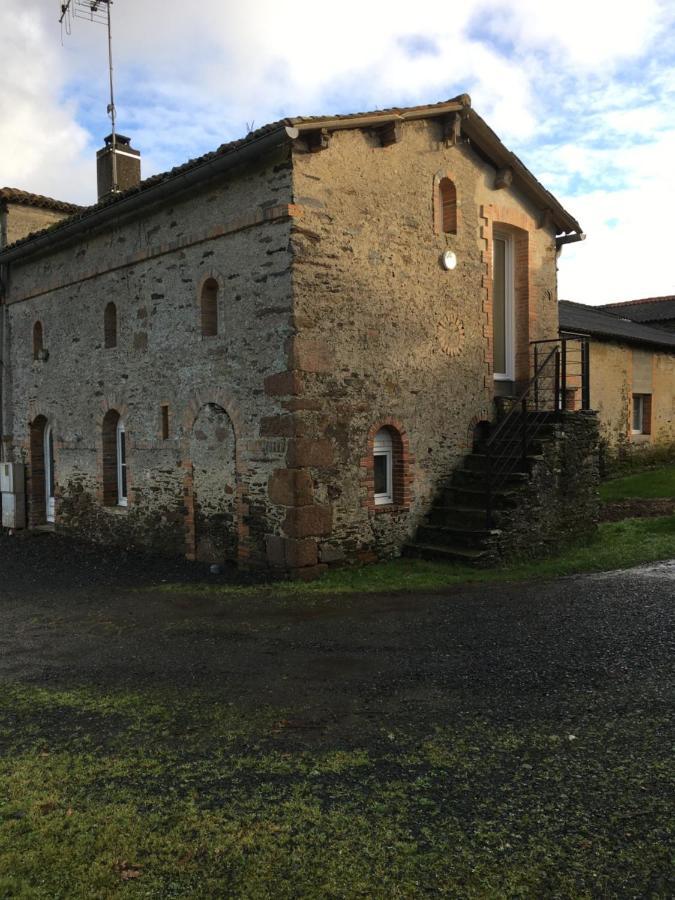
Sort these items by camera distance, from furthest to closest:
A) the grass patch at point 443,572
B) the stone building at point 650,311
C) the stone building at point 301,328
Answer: the stone building at point 650,311
the stone building at point 301,328
the grass patch at point 443,572

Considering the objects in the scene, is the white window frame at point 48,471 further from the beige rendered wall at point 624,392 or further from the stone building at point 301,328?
the beige rendered wall at point 624,392

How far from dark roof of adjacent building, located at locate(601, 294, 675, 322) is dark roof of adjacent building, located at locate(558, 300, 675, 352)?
148 inches

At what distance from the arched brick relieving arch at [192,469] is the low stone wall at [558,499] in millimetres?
3438

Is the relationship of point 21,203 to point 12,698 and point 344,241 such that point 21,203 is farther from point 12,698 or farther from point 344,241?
point 12,698

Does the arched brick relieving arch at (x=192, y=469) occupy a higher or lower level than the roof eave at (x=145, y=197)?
lower

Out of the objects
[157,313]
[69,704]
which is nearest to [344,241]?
[157,313]

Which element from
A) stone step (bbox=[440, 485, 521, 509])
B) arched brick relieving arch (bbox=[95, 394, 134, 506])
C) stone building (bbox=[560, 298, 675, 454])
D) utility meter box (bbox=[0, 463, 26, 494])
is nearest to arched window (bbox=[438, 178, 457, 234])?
stone step (bbox=[440, 485, 521, 509])

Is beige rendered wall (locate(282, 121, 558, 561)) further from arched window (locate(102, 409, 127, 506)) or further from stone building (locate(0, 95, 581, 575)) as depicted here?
arched window (locate(102, 409, 127, 506))

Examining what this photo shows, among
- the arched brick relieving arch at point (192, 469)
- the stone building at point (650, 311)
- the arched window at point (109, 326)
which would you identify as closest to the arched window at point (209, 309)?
the arched brick relieving arch at point (192, 469)

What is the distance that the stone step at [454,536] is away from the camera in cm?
974

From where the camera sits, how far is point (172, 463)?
10953 mm

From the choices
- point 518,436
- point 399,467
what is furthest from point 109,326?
point 518,436

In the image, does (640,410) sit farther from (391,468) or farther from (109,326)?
(109,326)

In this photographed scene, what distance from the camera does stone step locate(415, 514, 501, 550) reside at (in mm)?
9742
